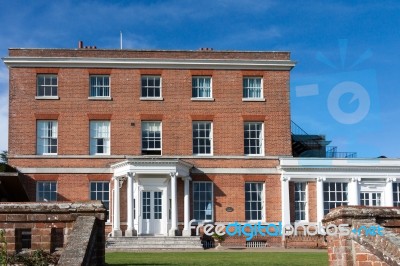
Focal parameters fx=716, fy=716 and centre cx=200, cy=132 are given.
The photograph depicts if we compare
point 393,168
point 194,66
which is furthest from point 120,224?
point 393,168

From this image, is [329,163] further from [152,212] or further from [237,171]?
[152,212]

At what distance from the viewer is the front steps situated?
101 ft

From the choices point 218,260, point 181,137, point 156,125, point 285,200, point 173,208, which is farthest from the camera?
point 156,125

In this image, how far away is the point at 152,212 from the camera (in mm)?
34094

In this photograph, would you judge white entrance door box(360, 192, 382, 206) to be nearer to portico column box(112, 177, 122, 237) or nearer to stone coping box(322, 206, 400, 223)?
portico column box(112, 177, 122, 237)

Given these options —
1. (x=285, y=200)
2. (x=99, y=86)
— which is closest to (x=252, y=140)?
(x=285, y=200)

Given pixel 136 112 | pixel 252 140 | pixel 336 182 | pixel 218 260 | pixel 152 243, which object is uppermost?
pixel 136 112

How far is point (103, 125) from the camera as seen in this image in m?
35.4

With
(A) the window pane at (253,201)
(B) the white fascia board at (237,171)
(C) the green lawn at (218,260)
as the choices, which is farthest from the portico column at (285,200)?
(C) the green lawn at (218,260)

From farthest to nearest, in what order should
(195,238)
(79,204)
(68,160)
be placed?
(68,160), (195,238), (79,204)

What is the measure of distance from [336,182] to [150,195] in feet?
30.4

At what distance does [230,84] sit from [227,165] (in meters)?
4.11

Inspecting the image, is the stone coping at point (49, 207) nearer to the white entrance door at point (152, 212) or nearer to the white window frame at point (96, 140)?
the white entrance door at point (152, 212)

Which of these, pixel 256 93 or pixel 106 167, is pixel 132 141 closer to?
pixel 106 167
